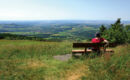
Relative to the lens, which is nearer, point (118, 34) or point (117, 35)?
point (118, 34)

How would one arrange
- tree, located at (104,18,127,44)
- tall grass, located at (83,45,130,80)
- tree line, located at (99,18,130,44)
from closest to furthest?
tall grass, located at (83,45,130,80), tree, located at (104,18,127,44), tree line, located at (99,18,130,44)

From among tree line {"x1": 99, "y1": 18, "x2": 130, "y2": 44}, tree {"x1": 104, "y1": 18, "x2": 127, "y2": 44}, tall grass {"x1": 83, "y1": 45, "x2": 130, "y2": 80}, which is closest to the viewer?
tall grass {"x1": 83, "y1": 45, "x2": 130, "y2": 80}

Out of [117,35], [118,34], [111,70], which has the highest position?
[111,70]

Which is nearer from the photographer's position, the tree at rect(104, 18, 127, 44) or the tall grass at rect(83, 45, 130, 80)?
the tall grass at rect(83, 45, 130, 80)

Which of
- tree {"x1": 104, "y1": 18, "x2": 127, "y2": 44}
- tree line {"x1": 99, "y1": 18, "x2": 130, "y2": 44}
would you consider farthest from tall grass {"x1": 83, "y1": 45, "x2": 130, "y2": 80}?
tree {"x1": 104, "y1": 18, "x2": 127, "y2": 44}

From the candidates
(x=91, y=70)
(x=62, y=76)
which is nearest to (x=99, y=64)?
(x=91, y=70)

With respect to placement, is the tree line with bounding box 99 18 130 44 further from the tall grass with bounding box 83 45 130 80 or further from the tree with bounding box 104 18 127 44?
the tall grass with bounding box 83 45 130 80

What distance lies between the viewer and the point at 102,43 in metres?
6.60

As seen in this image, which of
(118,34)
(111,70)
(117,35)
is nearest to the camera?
(111,70)

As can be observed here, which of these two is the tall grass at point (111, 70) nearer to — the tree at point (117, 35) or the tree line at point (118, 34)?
the tree line at point (118, 34)

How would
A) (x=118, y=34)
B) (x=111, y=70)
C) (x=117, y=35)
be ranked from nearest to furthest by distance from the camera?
(x=111, y=70), (x=118, y=34), (x=117, y=35)

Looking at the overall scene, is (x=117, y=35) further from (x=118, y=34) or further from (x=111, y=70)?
(x=111, y=70)

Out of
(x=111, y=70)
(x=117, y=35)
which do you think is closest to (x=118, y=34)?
(x=117, y=35)

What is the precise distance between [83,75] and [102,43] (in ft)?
9.91
